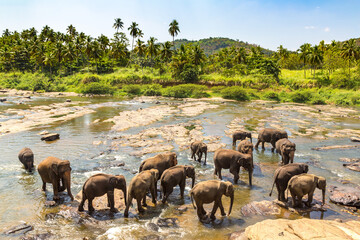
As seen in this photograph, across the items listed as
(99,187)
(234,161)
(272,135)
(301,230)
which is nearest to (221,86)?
(272,135)

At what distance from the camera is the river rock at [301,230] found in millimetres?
6051

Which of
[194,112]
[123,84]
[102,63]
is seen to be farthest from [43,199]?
[102,63]

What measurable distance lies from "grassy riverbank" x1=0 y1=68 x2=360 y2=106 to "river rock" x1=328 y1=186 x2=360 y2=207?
4298 centimetres

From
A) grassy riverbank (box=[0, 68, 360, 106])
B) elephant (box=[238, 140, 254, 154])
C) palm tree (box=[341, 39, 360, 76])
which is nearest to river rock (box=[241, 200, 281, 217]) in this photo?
elephant (box=[238, 140, 254, 154])

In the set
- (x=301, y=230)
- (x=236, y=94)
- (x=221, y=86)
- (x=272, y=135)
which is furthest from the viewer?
(x=221, y=86)

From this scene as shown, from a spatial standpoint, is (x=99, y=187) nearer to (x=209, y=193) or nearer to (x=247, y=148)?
(x=209, y=193)

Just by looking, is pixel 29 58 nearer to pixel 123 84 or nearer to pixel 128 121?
pixel 123 84

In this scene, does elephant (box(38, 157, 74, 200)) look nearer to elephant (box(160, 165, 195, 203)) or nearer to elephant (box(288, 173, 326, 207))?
elephant (box(160, 165, 195, 203))

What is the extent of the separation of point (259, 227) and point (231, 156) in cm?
496

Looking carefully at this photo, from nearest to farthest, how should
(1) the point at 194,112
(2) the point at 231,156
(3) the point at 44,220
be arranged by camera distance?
(3) the point at 44,220 → (2) the point at 231,156 → (1) the point at 194,112

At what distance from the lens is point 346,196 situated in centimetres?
967

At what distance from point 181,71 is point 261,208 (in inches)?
2438

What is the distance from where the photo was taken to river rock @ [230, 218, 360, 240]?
19.9 feet

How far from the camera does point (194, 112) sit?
34.8 metres
